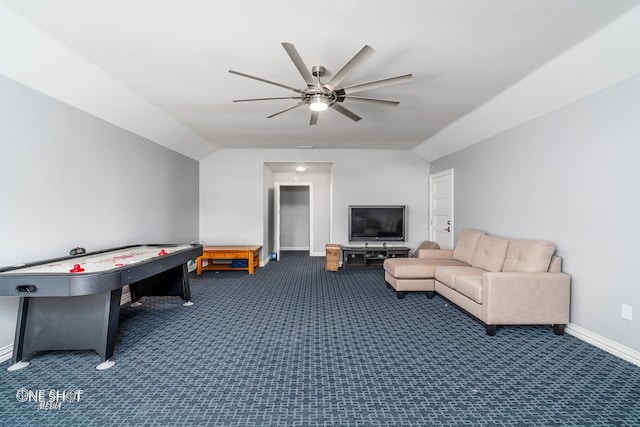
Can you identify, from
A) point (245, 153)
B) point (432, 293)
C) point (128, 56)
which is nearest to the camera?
point (128, 56)

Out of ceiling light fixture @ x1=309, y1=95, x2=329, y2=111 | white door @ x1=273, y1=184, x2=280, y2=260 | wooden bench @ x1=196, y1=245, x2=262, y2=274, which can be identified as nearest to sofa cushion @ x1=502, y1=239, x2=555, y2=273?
ceiling light fixture @ x1=309, y1=95, x2=329, y2=111

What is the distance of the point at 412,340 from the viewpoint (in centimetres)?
270

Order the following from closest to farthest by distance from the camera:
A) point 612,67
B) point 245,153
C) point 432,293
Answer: point 612,67 < point 432,293 < point 245,153

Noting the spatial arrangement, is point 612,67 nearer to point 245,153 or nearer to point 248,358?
point 248,358

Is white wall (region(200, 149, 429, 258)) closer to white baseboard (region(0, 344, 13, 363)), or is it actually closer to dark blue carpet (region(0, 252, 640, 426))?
dark blue carpet (region(0, 252, 640, 426))

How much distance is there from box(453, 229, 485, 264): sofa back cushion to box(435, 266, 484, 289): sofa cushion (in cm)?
45

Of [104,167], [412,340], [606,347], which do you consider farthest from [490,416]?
[104,167]

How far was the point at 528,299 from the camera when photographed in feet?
9.20

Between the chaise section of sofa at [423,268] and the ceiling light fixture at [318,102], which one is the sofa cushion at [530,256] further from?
the ceiling light fixture at [318,102]

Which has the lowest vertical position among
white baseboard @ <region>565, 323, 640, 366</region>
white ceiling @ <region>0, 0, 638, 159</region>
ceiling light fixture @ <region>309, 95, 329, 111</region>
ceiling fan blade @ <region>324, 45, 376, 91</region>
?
white baseboard @ <region>565, 323, 640, 366</region>

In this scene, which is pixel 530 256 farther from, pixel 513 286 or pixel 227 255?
pixel 227 255

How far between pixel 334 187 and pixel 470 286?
3726 millimetres

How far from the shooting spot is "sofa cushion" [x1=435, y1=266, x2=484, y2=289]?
11.4 feet

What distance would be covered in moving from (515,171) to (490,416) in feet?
10.2
